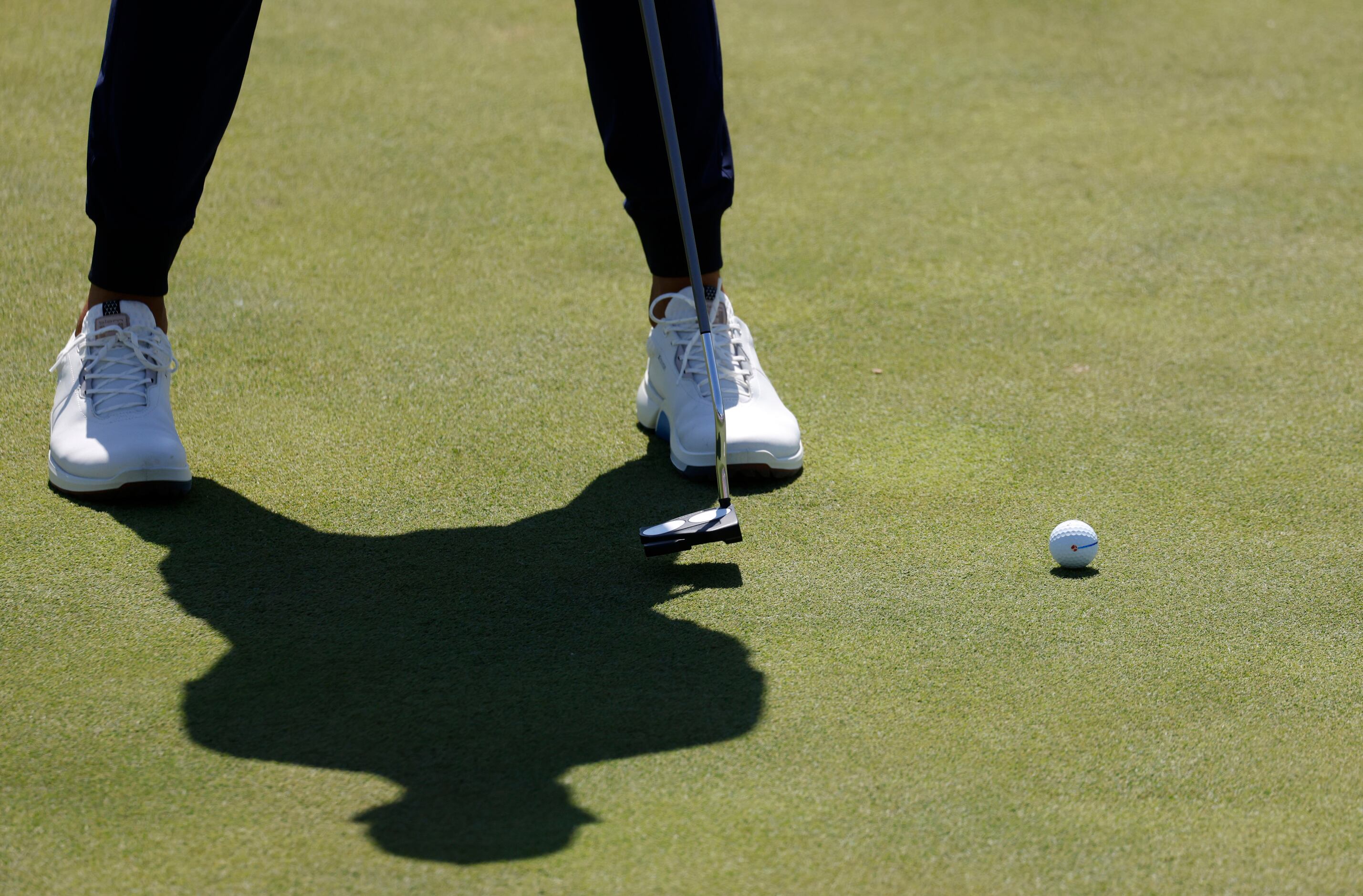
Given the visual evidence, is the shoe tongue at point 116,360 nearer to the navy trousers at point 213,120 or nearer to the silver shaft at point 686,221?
the navy trousers at point 213,120

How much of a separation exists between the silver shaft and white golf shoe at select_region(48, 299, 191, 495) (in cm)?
81

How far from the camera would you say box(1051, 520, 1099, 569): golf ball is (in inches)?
74.6

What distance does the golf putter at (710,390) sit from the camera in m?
1.90

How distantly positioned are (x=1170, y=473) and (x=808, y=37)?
103 inches


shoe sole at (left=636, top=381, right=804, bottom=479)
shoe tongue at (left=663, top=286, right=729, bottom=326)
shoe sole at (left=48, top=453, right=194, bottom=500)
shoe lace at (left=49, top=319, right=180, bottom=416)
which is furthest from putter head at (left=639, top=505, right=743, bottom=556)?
shoe lace at (left=49, top=319, right=180, bottom=416)

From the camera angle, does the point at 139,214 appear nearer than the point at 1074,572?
No

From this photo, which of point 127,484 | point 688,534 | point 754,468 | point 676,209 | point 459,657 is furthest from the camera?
point 676,209

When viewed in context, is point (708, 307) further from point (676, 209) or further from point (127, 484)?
point (127, 484)

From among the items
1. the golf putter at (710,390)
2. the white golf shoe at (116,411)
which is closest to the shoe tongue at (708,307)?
the golf putter at (710,390)

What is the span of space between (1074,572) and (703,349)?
689 mm

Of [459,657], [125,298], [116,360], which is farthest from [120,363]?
[459,657]

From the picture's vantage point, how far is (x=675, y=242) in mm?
2332

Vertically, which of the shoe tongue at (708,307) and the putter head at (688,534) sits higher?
the shoe tongue at (708,307)

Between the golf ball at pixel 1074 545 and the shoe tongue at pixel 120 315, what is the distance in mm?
1441
